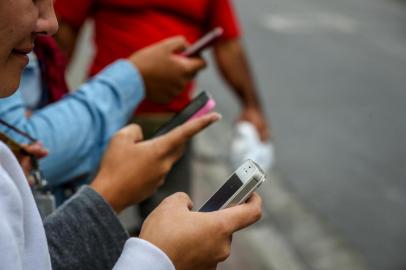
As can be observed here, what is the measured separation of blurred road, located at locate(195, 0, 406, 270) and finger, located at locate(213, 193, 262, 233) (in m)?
2.75

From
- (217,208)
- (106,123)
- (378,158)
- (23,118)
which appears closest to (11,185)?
(217,208)

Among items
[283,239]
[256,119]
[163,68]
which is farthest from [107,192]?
[283,239]

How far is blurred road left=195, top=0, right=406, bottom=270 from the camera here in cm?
429

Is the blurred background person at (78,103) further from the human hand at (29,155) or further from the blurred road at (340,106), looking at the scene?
the blurred road at (340,106)

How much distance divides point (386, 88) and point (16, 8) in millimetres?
6161

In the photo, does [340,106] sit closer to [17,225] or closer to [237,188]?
[237,188]

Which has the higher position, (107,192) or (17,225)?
(17,225)

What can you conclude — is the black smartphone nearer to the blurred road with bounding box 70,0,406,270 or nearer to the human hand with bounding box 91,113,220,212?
the human hand with bounding box 91,113,220,212

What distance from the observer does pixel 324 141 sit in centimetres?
534

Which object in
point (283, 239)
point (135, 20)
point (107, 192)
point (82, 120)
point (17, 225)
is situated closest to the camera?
point (17, 225)

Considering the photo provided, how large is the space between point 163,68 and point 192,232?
798mm

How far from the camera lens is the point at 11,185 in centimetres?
89

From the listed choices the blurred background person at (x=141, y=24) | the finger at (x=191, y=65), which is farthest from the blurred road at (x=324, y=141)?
the finger at (x=191, y=65)

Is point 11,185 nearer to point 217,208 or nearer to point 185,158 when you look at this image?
point 217,208
